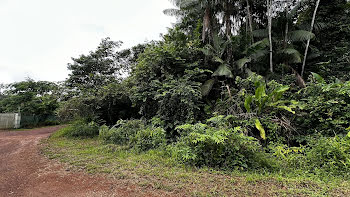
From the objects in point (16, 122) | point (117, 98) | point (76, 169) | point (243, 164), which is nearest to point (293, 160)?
point (243, 164)

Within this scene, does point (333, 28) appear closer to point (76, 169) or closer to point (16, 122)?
point (76, 169)

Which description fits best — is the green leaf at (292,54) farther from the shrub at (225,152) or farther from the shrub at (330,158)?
the shrub at (225,152)

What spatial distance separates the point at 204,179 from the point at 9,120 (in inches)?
592

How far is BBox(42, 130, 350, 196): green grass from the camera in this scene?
2.46 metres

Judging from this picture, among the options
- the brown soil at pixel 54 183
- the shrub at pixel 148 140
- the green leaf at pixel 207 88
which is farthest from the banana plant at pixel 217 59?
the brown soil at pixel 54 183

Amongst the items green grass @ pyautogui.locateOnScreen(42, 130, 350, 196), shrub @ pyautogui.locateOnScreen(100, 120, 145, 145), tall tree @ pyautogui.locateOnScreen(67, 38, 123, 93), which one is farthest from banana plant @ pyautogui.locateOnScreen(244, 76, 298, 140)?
tall tree @ pyautogui.locateOnScreen(67, 38, 123, 93)

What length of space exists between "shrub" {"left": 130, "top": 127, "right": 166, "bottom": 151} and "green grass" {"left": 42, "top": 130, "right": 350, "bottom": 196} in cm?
87

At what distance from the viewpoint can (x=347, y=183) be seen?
267 centimetres

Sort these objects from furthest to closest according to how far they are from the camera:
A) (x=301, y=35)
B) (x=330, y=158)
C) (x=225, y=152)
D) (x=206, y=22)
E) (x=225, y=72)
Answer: (x=206, y=22), (x=301, y=35), (x=225, y=72), (x=225, y=152), (x=330, y=158)

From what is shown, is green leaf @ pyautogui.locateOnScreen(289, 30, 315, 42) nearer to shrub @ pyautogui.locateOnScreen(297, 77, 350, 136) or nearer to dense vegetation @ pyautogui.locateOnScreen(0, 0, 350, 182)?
dense vegetation @ pyautogui.locateOnScreen(0, 0, 350, 182)

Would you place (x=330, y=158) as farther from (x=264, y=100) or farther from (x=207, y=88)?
(x=207, y=88)

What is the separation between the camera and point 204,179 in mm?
2895

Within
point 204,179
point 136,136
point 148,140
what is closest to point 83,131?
point 136,136

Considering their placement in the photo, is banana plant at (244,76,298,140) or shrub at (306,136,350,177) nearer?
shrub at (306,136,350,177)
